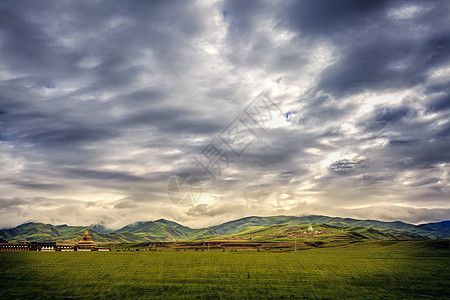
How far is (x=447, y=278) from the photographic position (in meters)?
102

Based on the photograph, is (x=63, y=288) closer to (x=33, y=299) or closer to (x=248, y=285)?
(x=33, y=299)

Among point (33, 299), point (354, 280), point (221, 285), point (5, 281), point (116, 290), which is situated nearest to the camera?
point (33, 299)

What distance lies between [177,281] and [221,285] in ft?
44.1

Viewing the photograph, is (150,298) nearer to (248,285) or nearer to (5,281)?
(248,285)

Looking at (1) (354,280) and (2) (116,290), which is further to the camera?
(1) (354,280)

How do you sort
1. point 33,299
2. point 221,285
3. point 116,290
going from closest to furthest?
1. point 33,299
2. point 116,290
3. point 221,285

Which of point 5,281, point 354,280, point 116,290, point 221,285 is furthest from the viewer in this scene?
point 354,280

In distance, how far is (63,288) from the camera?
80.3 m

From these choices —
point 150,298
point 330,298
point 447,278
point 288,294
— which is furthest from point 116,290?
point 447,278

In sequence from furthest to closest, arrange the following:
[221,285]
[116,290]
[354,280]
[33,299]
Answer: [354,280], [221,285], [116,290], [33,299]

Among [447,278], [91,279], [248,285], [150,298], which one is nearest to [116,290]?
[150,298]

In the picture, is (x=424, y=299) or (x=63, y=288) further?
(x=63, y=288)

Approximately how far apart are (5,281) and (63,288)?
77.9 ft

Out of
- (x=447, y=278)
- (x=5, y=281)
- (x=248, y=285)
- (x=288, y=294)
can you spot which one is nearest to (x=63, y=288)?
(x=5, y=281)
